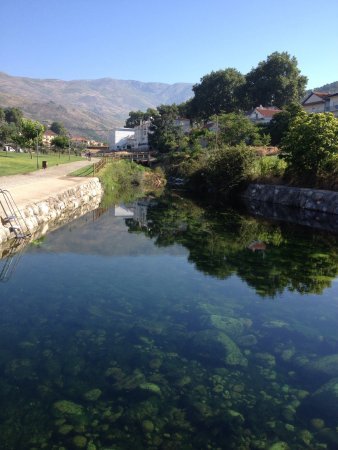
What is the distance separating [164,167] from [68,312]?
55.4 m

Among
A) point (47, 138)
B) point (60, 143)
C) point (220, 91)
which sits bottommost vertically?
point (60, 143)

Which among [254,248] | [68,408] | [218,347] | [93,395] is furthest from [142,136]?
[68,408]

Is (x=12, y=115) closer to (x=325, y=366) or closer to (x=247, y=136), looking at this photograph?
(x=247, y=136)

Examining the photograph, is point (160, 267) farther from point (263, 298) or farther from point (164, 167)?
point (164, 167)

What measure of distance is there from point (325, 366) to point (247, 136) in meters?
48.7

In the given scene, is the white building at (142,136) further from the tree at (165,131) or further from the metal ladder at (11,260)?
the metal ladder at (11,260)

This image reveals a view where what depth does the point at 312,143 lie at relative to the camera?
1143 inches

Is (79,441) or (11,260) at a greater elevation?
(11,260)

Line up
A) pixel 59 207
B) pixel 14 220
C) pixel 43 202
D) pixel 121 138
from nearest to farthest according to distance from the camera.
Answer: pixel 14 220 < pixel 43 202 < pixel 59 207 < pixel 121 138

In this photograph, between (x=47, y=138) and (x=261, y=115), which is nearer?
(x=261, y=115)

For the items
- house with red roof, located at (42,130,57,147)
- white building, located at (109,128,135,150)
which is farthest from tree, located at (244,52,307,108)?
house with red roof, located at (42,130,57,147)

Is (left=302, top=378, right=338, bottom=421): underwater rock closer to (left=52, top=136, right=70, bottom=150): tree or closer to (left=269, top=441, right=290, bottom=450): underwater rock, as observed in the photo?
(left=269, top=441, right=290, bottom=450): underwater rock

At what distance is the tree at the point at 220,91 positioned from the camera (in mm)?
93312

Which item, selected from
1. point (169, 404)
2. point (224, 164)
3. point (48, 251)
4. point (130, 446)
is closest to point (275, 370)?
point (169, 404)
